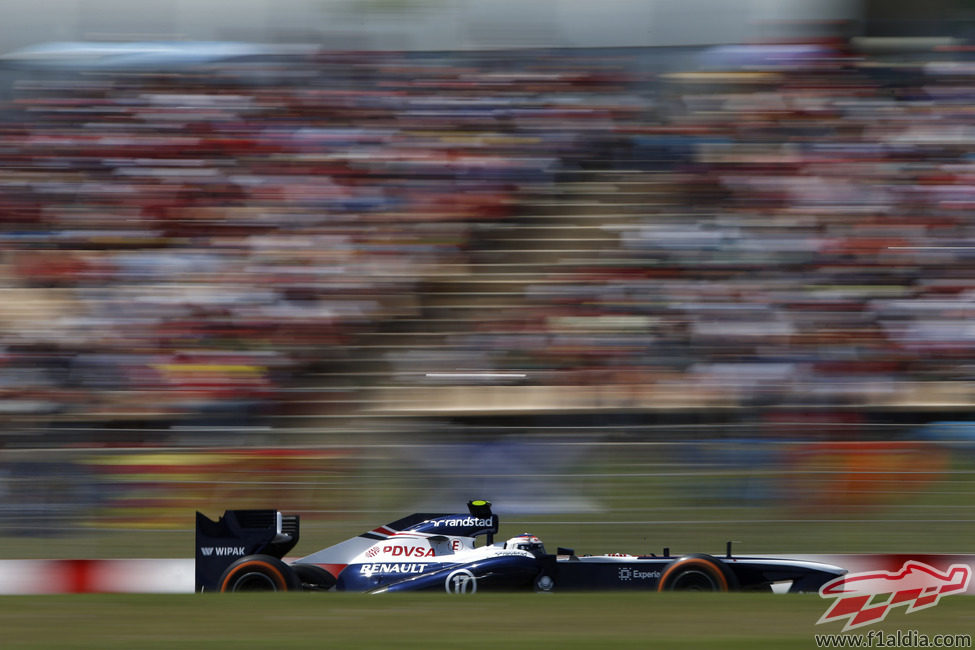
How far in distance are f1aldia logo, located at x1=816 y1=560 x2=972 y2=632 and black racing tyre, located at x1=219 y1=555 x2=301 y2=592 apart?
2.70 metres

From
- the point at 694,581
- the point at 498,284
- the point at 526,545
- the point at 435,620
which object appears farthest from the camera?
the point at 498,284

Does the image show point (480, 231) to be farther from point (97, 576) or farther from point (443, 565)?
point (97, 576)

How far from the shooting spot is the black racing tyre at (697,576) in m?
6.14

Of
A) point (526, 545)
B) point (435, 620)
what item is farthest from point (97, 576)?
point (435, 620)

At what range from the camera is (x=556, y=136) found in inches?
394

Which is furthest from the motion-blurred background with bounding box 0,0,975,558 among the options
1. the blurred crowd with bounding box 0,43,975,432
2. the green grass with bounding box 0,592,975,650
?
the green grass with bounding box 0,592,975,650

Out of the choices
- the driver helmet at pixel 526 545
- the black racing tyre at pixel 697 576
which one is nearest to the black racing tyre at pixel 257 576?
the driver helmet at pixel 526 545

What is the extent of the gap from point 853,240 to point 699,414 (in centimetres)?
215

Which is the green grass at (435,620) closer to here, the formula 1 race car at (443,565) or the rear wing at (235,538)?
the formula 1 race car at (443,565)

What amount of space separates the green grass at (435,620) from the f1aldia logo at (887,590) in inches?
3.3

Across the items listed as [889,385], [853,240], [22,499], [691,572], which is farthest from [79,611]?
[853,240]

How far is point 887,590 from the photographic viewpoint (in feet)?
19.9

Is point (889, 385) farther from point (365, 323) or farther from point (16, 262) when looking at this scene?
point (16, 262)

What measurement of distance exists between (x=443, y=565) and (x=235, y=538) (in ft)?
3.70
